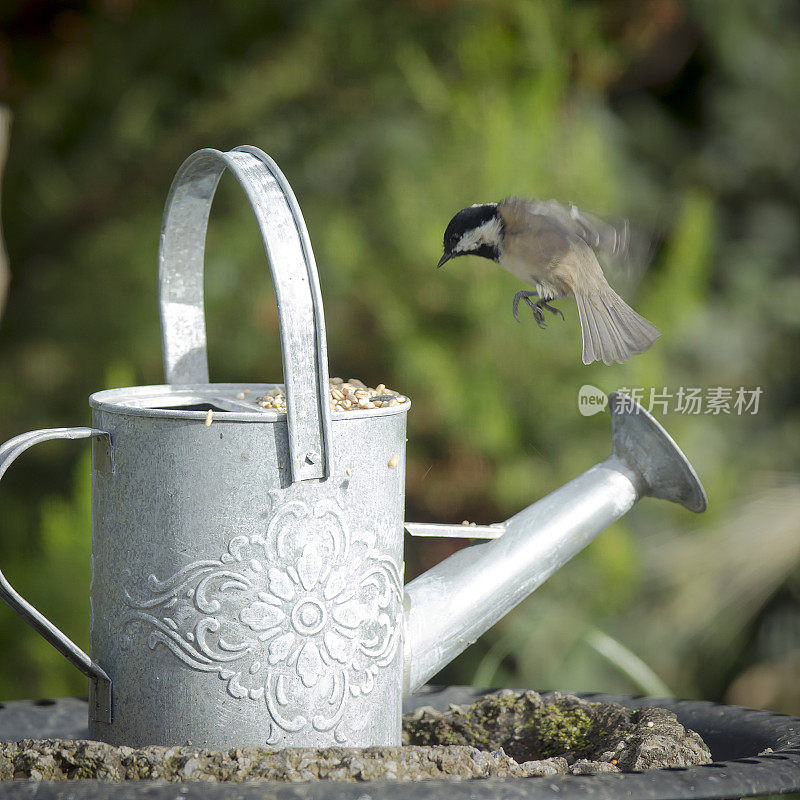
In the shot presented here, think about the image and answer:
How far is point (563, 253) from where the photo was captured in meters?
0.89

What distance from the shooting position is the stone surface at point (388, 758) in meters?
0.74

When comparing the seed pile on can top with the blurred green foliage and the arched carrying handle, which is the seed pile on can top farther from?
the blurred green foliage

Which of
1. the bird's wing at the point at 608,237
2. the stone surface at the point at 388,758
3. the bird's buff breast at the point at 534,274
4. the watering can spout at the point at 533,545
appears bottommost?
the stone surface at the point at 388,758

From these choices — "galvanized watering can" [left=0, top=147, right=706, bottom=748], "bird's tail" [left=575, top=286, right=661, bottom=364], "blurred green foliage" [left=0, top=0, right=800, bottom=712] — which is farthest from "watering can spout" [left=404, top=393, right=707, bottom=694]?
"blurred green foliage" [left=0, top=0, right=800, bottom=712]

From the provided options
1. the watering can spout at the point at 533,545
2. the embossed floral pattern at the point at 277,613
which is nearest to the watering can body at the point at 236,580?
the embossed floral pattern at the point at 277,613

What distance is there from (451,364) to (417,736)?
4.19ft

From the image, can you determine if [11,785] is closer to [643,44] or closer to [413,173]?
[413,173]

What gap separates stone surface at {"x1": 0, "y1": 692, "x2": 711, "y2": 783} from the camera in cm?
74

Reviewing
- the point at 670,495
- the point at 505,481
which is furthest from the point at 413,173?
the point at 670,495

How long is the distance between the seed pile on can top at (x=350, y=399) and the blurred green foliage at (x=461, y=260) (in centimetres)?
115

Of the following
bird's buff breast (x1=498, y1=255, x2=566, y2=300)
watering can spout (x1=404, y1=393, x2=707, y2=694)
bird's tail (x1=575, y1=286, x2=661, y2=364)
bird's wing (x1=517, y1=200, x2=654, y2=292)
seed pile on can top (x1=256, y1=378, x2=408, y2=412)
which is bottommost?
watering can spout (x1=404, y1=393, x2=707, y2=694)

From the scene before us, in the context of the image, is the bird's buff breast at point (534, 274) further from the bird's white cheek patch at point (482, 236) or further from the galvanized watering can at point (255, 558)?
the galvanized watering can at point (255, 558)

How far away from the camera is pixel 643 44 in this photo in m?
2.61

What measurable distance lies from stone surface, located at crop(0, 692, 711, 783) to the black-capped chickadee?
331mm
